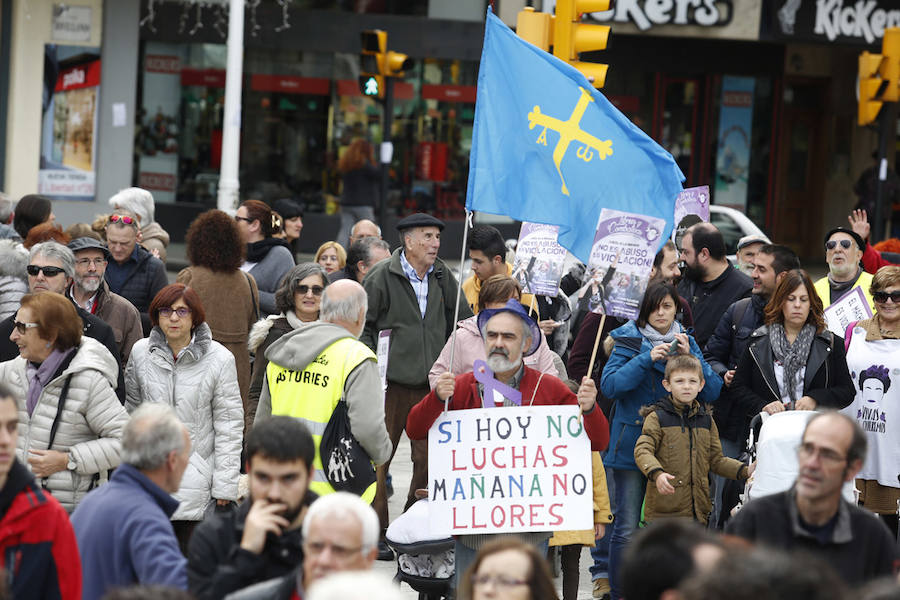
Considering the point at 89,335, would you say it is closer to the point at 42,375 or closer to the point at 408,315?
the point at 42,375

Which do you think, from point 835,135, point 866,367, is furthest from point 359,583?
point 835,135

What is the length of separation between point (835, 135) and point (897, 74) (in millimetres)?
12278

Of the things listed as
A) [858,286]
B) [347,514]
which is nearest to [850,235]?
[858,286]

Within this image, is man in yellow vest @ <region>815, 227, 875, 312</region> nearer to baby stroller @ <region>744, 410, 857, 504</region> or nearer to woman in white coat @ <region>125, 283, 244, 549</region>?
baby stroller @ <region>744, 410, 857, 504</region>

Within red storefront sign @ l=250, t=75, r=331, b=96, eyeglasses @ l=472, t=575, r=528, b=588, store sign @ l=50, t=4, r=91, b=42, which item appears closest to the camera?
eyeglasses @ l=472, t=575, r=528, b=588

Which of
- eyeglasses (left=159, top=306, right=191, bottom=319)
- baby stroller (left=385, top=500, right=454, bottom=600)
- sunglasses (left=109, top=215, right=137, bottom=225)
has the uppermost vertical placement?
sunglasses (left=109, top=215, right=137, bottom=225)

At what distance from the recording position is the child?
24.7 feet

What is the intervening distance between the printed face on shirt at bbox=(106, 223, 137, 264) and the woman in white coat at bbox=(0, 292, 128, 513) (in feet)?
9.21

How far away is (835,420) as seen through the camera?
15.8 feet

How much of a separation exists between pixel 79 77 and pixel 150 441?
65.2 ft

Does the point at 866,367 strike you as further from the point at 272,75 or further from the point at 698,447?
the point at 272,75

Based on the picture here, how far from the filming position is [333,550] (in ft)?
13.4

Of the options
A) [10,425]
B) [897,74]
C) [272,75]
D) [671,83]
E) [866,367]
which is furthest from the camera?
[671,83]

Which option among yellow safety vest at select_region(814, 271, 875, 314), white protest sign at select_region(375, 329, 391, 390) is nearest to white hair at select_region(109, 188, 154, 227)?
white protest sign at select_region(375, 329, 391, 390)
